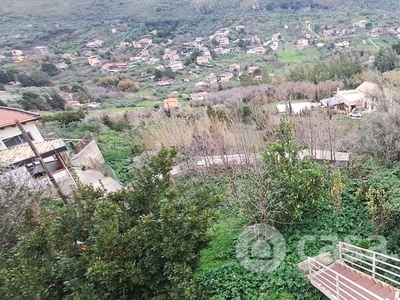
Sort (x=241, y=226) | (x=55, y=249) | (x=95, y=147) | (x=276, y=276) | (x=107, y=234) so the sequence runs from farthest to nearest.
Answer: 1. (x=95, y=147)
2. (x=241, y=226)
3. (x=276, y=276)
4. (x=55, y=249)
5. (x=107, y=234)

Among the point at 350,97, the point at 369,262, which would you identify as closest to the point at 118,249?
the point at 369,262

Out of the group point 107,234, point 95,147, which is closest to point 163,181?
point 107,234

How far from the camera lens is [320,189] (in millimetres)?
7367

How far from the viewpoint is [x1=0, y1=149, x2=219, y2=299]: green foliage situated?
396 centimetres

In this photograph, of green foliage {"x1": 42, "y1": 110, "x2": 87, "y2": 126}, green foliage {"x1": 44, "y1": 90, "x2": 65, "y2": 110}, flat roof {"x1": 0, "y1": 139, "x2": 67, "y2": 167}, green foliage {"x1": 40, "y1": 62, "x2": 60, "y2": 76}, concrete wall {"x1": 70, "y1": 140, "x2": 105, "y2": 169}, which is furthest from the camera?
green foliage {"x1": 40, "y1": 62, "x2": 60, "y2": 76}

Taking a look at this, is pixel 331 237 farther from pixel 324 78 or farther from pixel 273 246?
pixel 324 78

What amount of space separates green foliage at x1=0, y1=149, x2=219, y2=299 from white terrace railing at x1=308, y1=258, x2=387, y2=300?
2.52 meters

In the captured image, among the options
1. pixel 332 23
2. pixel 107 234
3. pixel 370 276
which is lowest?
pixel 332 23

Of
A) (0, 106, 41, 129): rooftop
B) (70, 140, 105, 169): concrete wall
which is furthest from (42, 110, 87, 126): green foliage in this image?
(70, 140, 105, 169): concrete wall

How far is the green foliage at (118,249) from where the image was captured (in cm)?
396

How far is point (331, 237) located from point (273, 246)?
1.38 m

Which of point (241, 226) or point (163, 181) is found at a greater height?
point (163, 181)

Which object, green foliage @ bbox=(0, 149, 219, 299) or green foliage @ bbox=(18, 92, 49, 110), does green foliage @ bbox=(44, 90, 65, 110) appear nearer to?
green foliage @ bbox=(18, 92, 49, 110)

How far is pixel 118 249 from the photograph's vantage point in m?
4.24
